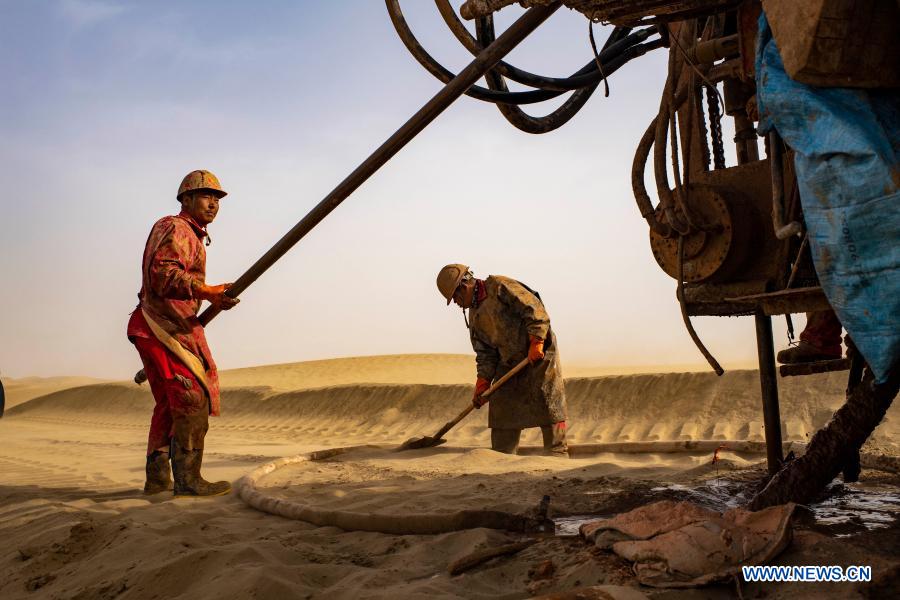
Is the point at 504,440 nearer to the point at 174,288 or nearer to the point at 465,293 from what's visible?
the point at 465,293

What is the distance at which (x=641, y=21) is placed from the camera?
330cm

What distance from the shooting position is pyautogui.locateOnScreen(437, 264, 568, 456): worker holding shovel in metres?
6.65

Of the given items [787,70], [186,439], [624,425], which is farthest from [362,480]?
[624,425]

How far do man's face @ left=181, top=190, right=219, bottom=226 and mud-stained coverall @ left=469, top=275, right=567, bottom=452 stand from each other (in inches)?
103

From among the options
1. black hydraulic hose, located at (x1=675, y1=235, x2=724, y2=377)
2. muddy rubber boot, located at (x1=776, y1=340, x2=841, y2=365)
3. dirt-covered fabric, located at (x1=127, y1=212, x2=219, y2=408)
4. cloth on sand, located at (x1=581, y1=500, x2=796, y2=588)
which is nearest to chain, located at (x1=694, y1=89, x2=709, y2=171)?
black hydraulic hose, located at (x1=675, y1=235, x2=724, y2=377)

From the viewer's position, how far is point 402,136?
438 centimetres

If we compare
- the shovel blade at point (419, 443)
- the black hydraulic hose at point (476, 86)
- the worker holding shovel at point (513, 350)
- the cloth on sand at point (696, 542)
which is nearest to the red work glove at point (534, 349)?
the worker holding shovel at point (513, 350)

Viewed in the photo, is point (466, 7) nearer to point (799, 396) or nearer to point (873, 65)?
point (873, 65)

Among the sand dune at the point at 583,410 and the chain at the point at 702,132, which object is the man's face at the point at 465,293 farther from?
the chain at the point at 702,132

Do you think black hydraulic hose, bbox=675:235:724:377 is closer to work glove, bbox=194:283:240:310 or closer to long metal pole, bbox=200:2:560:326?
long metal pole, bbox=200:2:560:326

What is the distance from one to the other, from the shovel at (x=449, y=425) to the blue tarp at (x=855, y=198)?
4.18 meters

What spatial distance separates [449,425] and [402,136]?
346 centimetres

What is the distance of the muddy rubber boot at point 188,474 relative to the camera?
4.67 m

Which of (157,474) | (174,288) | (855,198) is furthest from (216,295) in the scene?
(855,198)
